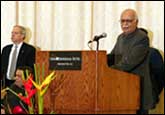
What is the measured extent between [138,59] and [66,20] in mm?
2191

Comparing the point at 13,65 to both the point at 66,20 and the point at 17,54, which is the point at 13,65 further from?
the point at 66,20

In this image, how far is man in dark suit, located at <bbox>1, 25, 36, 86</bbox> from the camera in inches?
211

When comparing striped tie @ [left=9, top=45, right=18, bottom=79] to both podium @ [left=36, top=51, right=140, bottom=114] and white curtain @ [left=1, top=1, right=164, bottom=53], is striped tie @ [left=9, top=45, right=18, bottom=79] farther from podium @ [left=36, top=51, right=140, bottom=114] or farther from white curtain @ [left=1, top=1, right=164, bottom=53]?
podium @ [left=36, top=51, right=140, bottom=114]

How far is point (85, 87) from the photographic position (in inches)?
124

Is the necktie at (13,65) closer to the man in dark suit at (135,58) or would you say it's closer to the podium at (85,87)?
the man in dark suit at (135,58)

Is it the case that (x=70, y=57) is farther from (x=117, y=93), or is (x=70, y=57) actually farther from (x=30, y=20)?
(x=30, y=20)

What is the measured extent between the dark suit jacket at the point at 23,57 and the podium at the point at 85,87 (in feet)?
7.27

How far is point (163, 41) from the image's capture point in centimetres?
528

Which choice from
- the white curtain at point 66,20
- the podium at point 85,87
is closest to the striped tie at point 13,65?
the white curtain at point 66,20

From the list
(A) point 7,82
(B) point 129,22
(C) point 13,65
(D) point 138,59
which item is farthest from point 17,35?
(D) point 138,59

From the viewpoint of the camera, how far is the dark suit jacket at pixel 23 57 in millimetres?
5367

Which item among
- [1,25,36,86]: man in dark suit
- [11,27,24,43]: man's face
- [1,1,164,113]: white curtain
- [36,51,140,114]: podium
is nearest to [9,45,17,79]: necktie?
[1,25,36,86]: man in dark suit

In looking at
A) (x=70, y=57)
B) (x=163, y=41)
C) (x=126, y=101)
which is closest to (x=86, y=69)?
(x=70, y=57)

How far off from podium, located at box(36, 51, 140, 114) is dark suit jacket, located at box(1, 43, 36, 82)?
2217 mm
